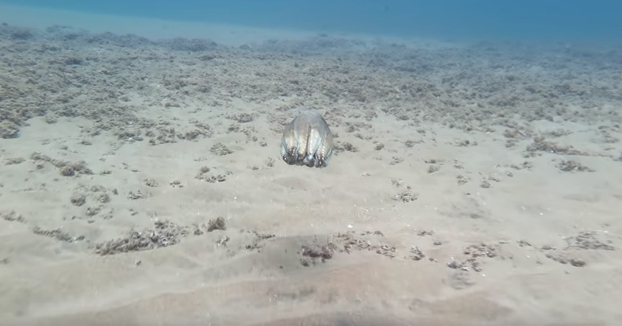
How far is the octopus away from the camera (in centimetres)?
635

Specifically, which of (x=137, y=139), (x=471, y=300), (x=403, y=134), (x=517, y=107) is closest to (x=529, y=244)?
(x=471, y=300)

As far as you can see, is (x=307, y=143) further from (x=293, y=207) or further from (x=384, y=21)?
(x=384, y=21)

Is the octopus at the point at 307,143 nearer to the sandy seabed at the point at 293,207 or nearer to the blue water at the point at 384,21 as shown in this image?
the sandy seabed at the point at 293,207

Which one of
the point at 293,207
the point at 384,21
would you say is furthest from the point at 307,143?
the point at 384,21

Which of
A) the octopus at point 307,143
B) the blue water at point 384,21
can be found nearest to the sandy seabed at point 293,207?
the octopus at point 307,143

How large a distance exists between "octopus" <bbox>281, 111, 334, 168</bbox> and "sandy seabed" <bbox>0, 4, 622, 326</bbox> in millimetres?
380

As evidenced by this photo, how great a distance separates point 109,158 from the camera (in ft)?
22.7

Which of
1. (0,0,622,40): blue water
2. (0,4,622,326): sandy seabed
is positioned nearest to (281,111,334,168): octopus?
(0,4,622,326): sandy seabed

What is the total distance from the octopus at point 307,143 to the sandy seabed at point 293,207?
380 mm

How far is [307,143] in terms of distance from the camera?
21.3ft

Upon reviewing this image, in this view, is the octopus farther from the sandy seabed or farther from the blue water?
the blue water

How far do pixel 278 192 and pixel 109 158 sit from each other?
3.38 meters

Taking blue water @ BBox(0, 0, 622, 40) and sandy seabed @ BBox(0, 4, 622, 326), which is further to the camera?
blue water @ BBox(0, 0, 622, 40)

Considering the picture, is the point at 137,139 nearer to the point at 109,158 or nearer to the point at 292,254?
the point at 109,158
